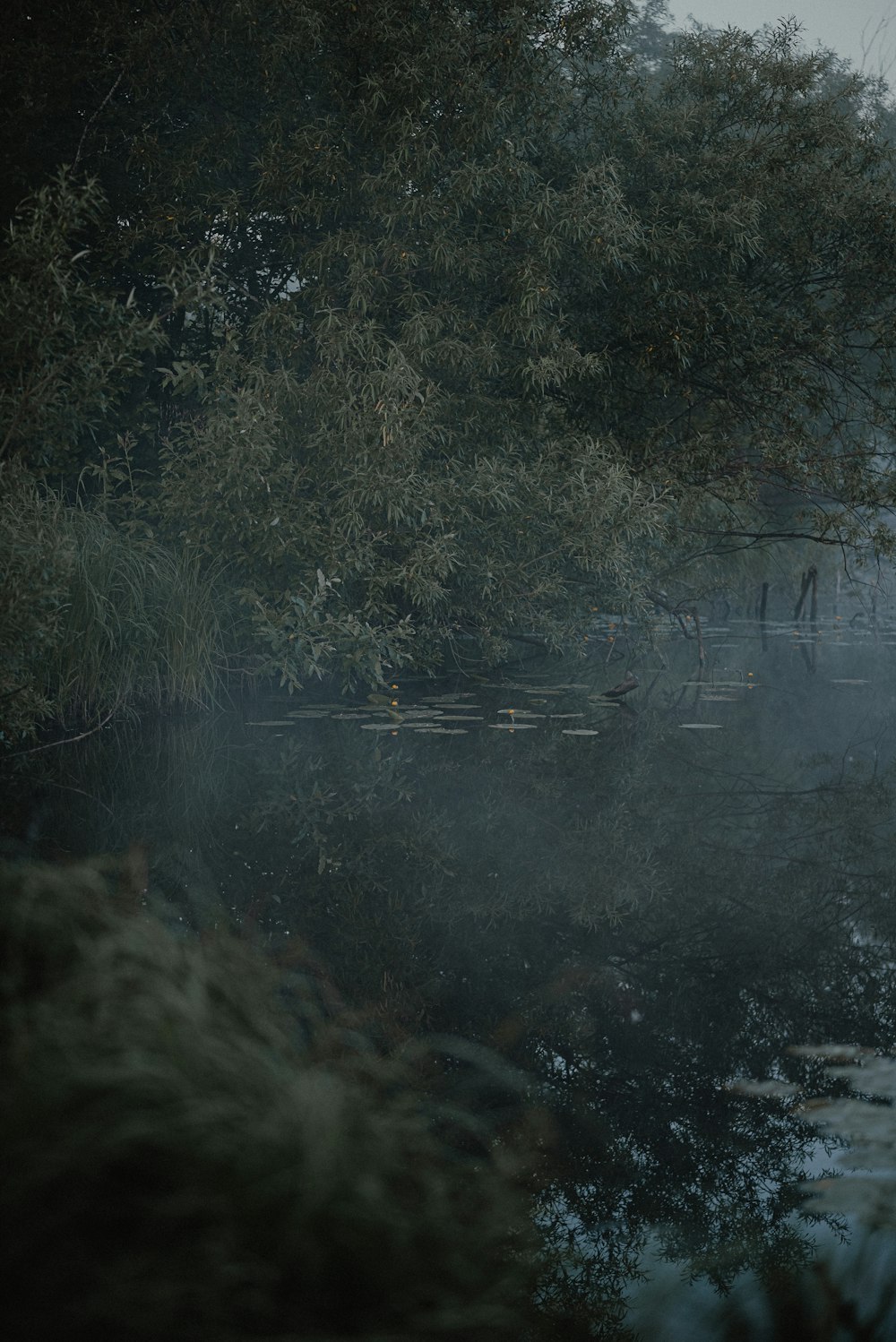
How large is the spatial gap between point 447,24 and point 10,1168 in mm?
11028

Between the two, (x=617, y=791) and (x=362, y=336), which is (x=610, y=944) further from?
(x=362, y=336)

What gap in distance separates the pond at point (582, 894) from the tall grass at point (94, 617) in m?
0.36

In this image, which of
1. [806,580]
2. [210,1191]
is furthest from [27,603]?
[806,580]

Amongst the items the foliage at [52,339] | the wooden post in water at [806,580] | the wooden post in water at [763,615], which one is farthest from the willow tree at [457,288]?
the wooden post in water at [806,580]

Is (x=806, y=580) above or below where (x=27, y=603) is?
above

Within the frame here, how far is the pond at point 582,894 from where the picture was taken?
2.83m

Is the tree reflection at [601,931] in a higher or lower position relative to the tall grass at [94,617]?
lower

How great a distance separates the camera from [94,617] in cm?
902

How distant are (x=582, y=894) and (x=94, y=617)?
5.05 metres

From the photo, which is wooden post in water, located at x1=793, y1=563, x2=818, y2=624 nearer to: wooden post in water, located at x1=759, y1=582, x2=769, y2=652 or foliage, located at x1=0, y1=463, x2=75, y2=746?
wooden post in water, located at x1=759, y1=582, x2=769, y2=652

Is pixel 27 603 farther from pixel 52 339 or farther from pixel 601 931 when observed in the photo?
pixel 601 931

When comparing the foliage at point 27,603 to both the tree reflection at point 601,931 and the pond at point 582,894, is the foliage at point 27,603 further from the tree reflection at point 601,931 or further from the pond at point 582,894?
the tree reflection at point 601,931

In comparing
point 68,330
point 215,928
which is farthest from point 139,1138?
point 68,330

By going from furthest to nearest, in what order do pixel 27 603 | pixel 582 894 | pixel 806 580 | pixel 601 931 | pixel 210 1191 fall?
1. pixel 806 580
2. pixel 27 603
3. pixel 582 894
4. pixel 601 931
5. pixel 210 1191
